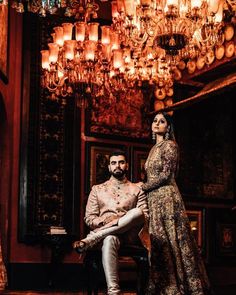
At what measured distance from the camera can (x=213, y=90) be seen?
7969mm

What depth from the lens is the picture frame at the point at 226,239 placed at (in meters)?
10.1

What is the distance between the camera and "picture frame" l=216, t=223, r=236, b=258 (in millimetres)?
10141

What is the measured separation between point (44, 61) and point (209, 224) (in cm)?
399

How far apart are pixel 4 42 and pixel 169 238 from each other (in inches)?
150

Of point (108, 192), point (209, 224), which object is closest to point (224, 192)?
point (209, 224)

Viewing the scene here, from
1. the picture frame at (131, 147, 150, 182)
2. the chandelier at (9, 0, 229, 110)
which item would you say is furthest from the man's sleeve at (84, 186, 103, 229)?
the picture frame at (131, 147, 150, 182)

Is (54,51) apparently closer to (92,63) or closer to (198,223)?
(92,63)

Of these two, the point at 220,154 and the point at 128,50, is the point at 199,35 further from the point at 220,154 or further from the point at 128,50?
the point at 220,154

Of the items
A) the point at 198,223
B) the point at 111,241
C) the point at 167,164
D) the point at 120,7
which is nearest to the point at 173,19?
the point at 120,7

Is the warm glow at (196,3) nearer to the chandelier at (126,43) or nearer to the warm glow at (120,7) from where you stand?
the chandelier at (126,43)

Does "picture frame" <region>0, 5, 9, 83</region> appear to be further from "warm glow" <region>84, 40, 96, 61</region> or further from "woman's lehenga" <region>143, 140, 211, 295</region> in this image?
"woman's lehenga" <region>143, 140, 211, 295</region>

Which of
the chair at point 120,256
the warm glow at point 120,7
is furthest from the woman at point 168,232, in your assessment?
the warm glow at point 120,7

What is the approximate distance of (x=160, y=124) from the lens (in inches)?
247

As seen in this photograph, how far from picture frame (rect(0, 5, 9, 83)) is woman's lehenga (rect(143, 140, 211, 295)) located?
2799 mm
